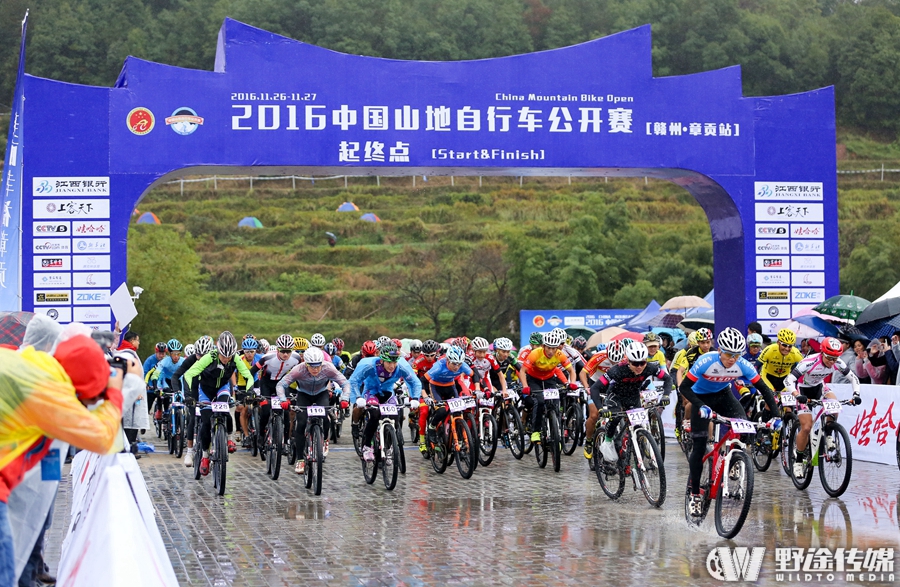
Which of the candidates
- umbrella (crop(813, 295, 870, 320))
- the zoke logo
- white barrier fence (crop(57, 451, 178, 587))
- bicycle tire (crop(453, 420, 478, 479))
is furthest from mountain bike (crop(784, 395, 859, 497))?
umbrella (crop(813, 295, 870, 320))

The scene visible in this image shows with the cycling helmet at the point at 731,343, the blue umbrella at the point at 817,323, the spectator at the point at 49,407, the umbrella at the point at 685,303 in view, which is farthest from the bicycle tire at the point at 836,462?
the umbrella at the point at 685,303

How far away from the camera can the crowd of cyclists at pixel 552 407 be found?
10.2 meters

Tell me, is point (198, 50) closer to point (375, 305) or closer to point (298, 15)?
point (298, 15)

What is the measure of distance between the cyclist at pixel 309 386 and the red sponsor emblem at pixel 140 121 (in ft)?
26.1

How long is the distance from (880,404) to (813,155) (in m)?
7.99

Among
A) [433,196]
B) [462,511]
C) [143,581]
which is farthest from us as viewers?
[433,196]

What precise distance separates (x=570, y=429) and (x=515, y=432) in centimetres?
86

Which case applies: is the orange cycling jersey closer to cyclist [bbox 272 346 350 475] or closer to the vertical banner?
cyclist [bbox 272 346 350 475]

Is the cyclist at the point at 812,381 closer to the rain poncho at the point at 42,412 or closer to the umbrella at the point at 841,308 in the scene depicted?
the umbrella at the point at 841,308

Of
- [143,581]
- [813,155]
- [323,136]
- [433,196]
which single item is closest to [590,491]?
[143,581]

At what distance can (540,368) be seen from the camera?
15.9 m

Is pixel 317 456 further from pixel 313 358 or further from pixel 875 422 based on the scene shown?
pixel 875 422

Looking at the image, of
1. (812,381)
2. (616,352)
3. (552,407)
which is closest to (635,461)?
(616,352)

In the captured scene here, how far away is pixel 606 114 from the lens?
21000mm
